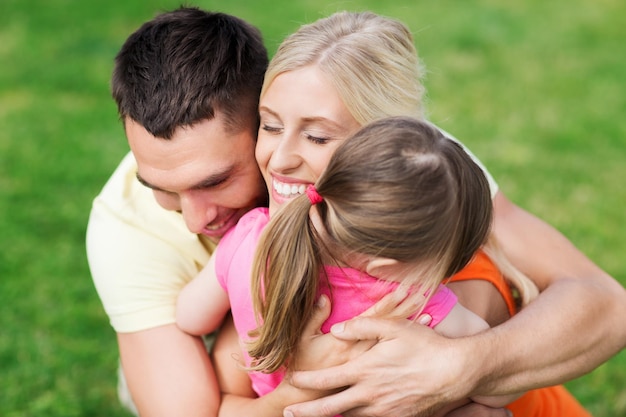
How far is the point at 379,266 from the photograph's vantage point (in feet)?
8.79

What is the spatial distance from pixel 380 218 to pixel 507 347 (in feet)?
2.63

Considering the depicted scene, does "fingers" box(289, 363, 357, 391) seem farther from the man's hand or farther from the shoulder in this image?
the shoulder

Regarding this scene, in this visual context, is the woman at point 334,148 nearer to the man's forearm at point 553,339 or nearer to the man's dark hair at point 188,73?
the man's forearm at point 553,339

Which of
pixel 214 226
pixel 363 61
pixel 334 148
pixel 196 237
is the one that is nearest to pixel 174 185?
pixel 214 226

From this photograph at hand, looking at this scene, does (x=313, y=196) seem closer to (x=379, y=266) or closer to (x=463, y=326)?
(x=379, y=266)

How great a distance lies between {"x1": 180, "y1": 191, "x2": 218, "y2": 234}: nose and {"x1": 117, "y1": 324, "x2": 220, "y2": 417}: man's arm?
0.39 m

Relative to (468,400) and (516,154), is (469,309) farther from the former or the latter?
(516,154)

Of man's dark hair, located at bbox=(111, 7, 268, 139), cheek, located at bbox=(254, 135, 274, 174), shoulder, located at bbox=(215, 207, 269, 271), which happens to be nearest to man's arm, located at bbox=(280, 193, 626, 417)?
shoulder, located at bbox=(215, 207, 269, 271)

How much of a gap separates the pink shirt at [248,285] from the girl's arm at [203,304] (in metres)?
0.05

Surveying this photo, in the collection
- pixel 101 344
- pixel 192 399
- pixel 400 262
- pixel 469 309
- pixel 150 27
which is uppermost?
pixel 150 27

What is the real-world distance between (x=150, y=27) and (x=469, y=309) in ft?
5.05

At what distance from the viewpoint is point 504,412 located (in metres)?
3.14

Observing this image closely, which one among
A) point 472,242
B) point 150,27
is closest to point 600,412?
point 472,242

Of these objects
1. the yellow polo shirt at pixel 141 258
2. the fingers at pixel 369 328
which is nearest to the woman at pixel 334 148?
the fingers at pixel 369 328
